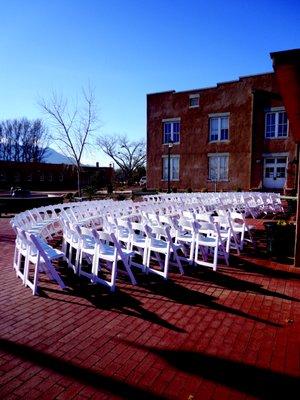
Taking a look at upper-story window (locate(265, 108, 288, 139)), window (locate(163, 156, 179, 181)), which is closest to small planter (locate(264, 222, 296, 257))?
upper-story window (locate(265, 108, 288, 139))

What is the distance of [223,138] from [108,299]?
24485mm

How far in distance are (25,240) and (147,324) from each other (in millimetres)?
2546

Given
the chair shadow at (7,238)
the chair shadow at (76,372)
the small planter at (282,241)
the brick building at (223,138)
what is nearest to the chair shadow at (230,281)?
the small planter at (282,241)

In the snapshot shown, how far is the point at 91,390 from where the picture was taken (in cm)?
285

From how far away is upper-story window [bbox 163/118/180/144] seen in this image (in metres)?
29.8

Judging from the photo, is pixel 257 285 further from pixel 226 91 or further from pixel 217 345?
pixel 226 91

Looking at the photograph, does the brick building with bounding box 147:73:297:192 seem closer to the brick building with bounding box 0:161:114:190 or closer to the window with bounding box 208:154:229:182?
the window with bounding box 208:154:229:182

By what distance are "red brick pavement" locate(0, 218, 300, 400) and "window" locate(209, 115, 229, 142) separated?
2295cm

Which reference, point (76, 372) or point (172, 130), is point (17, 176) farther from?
point (76, 372)

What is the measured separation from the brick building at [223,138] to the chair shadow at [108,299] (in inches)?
720

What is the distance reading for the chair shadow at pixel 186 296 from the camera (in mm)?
4399

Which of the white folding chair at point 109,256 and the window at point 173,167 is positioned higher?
the window at point 173,167

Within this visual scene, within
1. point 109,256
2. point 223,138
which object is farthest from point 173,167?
point 109,256

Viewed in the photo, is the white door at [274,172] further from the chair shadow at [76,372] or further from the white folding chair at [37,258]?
the chair shadow at [76,372]
